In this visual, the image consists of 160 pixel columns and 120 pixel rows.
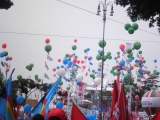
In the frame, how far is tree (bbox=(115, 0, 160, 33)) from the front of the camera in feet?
28.2

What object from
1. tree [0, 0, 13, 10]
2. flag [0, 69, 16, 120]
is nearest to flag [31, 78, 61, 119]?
flag [0, 69, 16, 120]

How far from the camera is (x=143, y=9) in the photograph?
8797 mm

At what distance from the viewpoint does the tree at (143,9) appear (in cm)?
859

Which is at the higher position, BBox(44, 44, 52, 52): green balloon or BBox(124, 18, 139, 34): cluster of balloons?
BBox(124, 18, 139, 34): cluster of balloons

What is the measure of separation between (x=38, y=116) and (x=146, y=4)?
4.24m

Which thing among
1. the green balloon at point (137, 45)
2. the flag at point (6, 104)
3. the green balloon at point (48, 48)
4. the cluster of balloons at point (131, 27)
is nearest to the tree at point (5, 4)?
the flag at point (6, 104)

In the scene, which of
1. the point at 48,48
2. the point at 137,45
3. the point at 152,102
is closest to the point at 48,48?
the point at 48,48

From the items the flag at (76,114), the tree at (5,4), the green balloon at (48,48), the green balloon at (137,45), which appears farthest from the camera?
the green balloon at (48,48)

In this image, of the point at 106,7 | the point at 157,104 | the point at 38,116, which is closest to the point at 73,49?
the point at 106,7

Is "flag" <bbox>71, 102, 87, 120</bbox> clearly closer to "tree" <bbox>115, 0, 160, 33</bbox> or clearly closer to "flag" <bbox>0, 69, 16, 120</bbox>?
"flag" <bbox>0, 69, 16, 120</bbox>

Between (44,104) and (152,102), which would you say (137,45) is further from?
(44,104)

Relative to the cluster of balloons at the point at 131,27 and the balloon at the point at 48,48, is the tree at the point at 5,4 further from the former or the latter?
the balloon at the point at 48,48

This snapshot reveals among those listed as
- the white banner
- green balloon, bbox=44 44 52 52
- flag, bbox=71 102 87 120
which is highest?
green balloon, bbox=44 44 52 52

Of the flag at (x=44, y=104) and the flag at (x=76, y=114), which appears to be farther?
the flag at (x=44, y=104)
